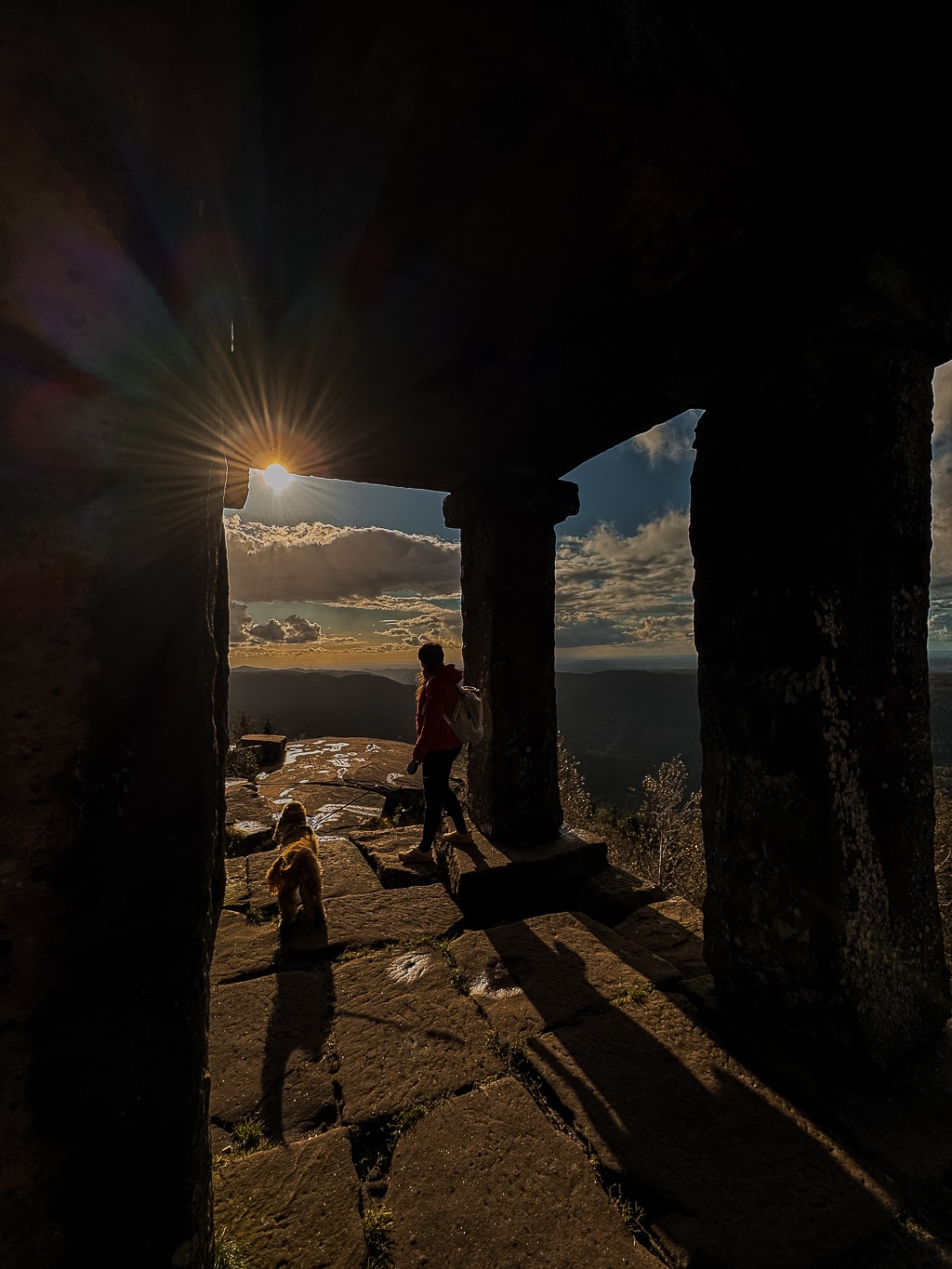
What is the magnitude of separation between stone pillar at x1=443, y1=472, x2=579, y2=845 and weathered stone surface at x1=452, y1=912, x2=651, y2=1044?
1043 mm

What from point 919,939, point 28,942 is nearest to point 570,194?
point 28,942

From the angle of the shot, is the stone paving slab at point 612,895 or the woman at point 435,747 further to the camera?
the woman at point 435,747

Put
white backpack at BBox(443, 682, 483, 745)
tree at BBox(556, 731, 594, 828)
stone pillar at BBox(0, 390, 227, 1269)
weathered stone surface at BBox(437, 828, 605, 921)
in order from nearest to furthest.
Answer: stone pillar at BBox(0, 390, 227, 1269) < weathered stone surface at BBox(437, 828, 605, 921) < white backpack at BBox(443, 682, 483, 745) < tree at BBox(556, 731, 594, 828)

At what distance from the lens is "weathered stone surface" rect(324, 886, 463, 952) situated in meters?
3.14

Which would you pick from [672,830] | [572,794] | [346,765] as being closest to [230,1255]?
[346,765]

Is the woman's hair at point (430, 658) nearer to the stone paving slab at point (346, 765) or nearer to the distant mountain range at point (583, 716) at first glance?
the stone paving slab at point (346, 765)

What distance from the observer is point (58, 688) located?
101 cm

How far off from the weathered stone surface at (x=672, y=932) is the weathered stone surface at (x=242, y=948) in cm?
206

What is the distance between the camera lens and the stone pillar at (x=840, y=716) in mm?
2064

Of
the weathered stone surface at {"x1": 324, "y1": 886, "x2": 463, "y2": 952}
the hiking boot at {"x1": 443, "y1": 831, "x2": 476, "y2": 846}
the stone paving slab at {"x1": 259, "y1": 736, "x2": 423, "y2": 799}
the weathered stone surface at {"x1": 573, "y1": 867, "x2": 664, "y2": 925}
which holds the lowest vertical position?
the stone paving slab at {"x1": 259, "y1": 736, "x2": 423, "y2": 799}

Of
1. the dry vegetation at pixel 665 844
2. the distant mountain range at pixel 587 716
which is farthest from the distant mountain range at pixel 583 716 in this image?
the dry vegetation at pixel 665 844

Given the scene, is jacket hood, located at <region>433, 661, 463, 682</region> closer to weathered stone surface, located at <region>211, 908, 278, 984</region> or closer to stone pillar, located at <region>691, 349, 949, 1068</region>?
weathered stone surface, located at <region>211, 908, 278, 984</region>

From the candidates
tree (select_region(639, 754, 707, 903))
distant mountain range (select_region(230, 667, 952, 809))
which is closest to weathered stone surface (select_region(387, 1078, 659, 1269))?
tree (select_region(639, 754, 707, 903))

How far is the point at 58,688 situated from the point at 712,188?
238cm
